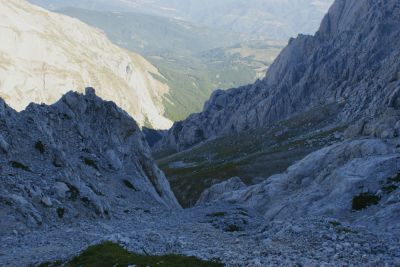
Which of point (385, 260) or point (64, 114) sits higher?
point (64, 114)

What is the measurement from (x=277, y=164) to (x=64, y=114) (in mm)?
60634

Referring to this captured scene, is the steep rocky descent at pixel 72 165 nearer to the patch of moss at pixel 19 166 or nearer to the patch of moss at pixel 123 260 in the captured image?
the patch of moss at pixel 19 166

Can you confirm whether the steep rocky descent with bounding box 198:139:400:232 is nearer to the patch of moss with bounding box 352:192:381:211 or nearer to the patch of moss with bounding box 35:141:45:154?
the patch of moss with bounding box 352:192:381:211

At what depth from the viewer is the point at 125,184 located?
232 feet

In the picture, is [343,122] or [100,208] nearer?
[100,208]

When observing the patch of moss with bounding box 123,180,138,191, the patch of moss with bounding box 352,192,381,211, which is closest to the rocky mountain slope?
the patch of moss with bounding box 352,192,381,211

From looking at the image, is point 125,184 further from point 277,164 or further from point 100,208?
point 277,164

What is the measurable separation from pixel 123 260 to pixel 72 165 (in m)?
33.8

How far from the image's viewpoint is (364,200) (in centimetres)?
4800

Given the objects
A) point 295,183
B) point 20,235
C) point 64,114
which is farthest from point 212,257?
point 64,114

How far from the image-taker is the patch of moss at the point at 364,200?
155 ft

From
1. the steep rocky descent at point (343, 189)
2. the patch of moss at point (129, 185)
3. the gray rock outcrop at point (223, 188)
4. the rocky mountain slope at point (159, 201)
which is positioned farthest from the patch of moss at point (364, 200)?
the gray rock outcrop at point (223, 188)

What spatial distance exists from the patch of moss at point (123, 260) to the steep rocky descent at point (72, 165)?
11.8m

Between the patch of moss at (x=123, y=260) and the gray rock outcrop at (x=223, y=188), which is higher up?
the gray rock outcrop at (x=223, y=188)
